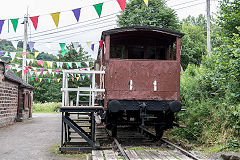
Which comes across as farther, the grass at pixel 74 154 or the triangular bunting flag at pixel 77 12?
the triangular bunting flag at pixel 77 12

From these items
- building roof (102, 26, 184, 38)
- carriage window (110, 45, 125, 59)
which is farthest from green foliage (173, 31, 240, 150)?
carriage window (110, 45, 125, 59)

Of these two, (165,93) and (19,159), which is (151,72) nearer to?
(165,93)

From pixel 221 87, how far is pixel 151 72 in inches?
109

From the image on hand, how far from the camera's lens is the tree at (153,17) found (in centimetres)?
2033

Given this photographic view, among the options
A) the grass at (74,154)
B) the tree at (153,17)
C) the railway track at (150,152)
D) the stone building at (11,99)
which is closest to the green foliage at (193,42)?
the tree at (153,17)

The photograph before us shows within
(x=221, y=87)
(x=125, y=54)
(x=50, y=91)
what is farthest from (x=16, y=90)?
(x=50, y=91)

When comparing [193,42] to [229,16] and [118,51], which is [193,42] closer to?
[229,16]

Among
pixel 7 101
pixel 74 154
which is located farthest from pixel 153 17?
pixel 74 154

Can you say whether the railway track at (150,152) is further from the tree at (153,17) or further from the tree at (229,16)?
the tree at (153,17)

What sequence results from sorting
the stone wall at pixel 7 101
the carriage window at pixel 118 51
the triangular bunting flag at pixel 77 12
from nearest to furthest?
the triangular bunting flag at pixel 77 12, the carriage window at pixel 118 51, the stone wall at pixel 7 101

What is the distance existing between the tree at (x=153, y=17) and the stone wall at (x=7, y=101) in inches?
388

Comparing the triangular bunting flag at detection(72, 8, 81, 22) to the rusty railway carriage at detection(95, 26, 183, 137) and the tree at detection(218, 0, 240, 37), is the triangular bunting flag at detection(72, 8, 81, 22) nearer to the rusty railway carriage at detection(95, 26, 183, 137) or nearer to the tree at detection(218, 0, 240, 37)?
the rusty railway carriage at detection(95, 26, 183, 137)

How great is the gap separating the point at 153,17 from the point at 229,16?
418 inches

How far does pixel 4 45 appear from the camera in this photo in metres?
79.2
